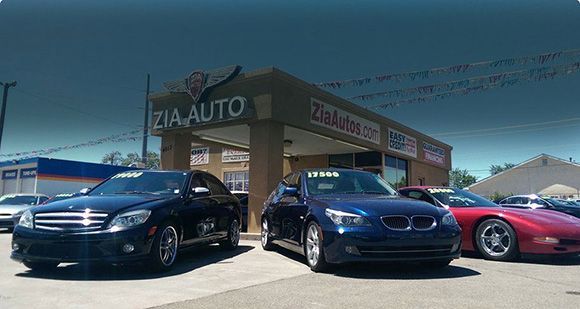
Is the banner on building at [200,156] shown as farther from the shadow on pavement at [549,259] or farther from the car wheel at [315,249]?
the car wheel at [315,249]

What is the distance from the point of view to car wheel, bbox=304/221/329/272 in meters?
5.86

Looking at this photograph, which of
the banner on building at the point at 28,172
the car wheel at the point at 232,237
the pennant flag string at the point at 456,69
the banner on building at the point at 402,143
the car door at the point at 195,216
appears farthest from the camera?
the banner on building at the point at 28,172

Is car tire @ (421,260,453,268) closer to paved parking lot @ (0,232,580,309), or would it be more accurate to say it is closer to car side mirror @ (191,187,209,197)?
paved parking lot @ (0,232,580,309)

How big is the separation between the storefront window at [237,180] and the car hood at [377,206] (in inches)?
668

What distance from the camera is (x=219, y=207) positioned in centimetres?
821

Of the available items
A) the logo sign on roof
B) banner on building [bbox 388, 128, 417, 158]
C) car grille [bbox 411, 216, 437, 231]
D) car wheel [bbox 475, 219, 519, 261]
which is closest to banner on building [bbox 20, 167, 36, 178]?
the logo sign on roof

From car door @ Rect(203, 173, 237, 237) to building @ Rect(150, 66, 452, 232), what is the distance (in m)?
3.38

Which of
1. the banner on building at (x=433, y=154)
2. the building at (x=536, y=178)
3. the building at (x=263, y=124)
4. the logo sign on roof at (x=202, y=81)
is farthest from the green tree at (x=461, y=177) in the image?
the logo sign on roof at (x=202, y=81)

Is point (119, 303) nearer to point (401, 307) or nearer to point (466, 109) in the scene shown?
point (401, 307)

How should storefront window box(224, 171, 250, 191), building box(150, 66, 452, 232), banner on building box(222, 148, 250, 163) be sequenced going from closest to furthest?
building box(150, 66, 452, 232), banner on building box(222, 148, 250, 163), storefront window box(224, 171, 250, 191)

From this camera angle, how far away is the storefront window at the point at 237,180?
23.3m

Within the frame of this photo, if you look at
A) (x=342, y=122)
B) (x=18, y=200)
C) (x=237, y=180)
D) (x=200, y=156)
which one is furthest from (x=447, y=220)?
(x=200, y=156)

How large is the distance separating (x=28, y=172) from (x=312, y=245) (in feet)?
96.2

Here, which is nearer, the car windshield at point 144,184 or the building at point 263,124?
the car windshield at point 144,184
